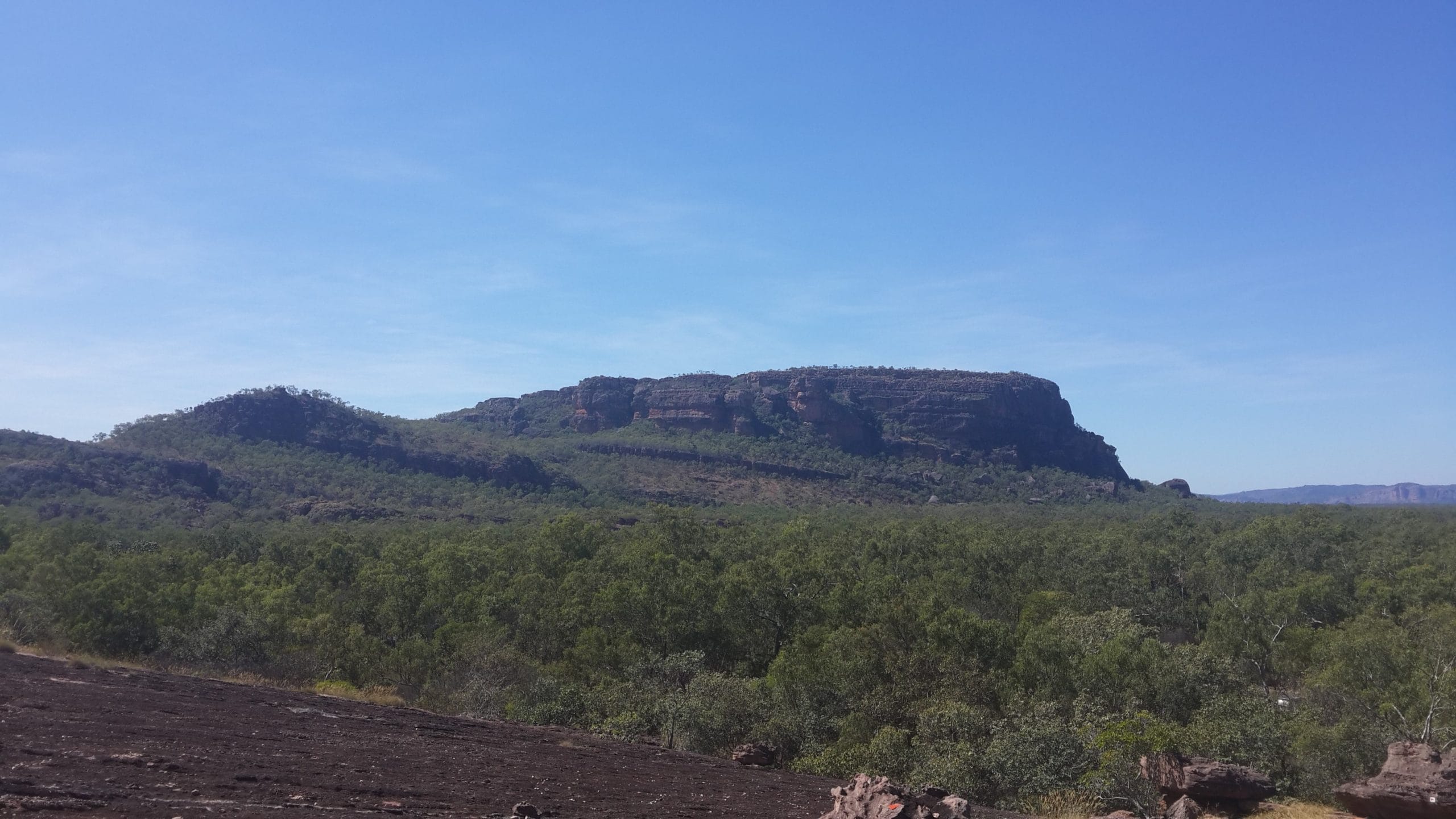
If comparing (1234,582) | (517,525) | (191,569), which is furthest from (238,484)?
(1234,582)

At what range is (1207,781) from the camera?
16375mm

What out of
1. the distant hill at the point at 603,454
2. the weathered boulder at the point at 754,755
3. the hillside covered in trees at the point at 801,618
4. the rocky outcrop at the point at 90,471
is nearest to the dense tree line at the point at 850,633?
the hillside covered in trees at the point at 801,618

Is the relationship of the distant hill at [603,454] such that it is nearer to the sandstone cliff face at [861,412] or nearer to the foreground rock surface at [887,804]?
the sandstone cliff face at [861,412]

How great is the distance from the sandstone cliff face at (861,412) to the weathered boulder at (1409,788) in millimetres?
141396

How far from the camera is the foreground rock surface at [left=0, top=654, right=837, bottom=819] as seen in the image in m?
11.6

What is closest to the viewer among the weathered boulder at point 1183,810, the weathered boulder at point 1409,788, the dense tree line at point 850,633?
the weathered boulder at point 1409,788

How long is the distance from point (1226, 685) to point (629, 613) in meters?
22.9

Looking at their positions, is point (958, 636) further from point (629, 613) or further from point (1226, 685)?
point (629, 613)

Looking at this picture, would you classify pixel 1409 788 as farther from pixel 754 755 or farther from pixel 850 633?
pixel 850 633

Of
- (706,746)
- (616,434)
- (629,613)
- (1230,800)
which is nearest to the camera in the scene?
(1230,800)

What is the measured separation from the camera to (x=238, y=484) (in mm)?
95938

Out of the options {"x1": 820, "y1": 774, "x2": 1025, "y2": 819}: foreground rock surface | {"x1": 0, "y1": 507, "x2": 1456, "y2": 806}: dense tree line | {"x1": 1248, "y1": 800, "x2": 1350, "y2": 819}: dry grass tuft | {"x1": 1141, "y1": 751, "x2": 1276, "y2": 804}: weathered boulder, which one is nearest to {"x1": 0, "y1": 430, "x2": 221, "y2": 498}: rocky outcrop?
{"x1": 0, "y1": 507, "x2": 1456, "y2": 806}: dense tree line

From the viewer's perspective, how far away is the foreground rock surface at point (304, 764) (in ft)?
37.9

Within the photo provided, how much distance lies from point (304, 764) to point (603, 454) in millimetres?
127072
